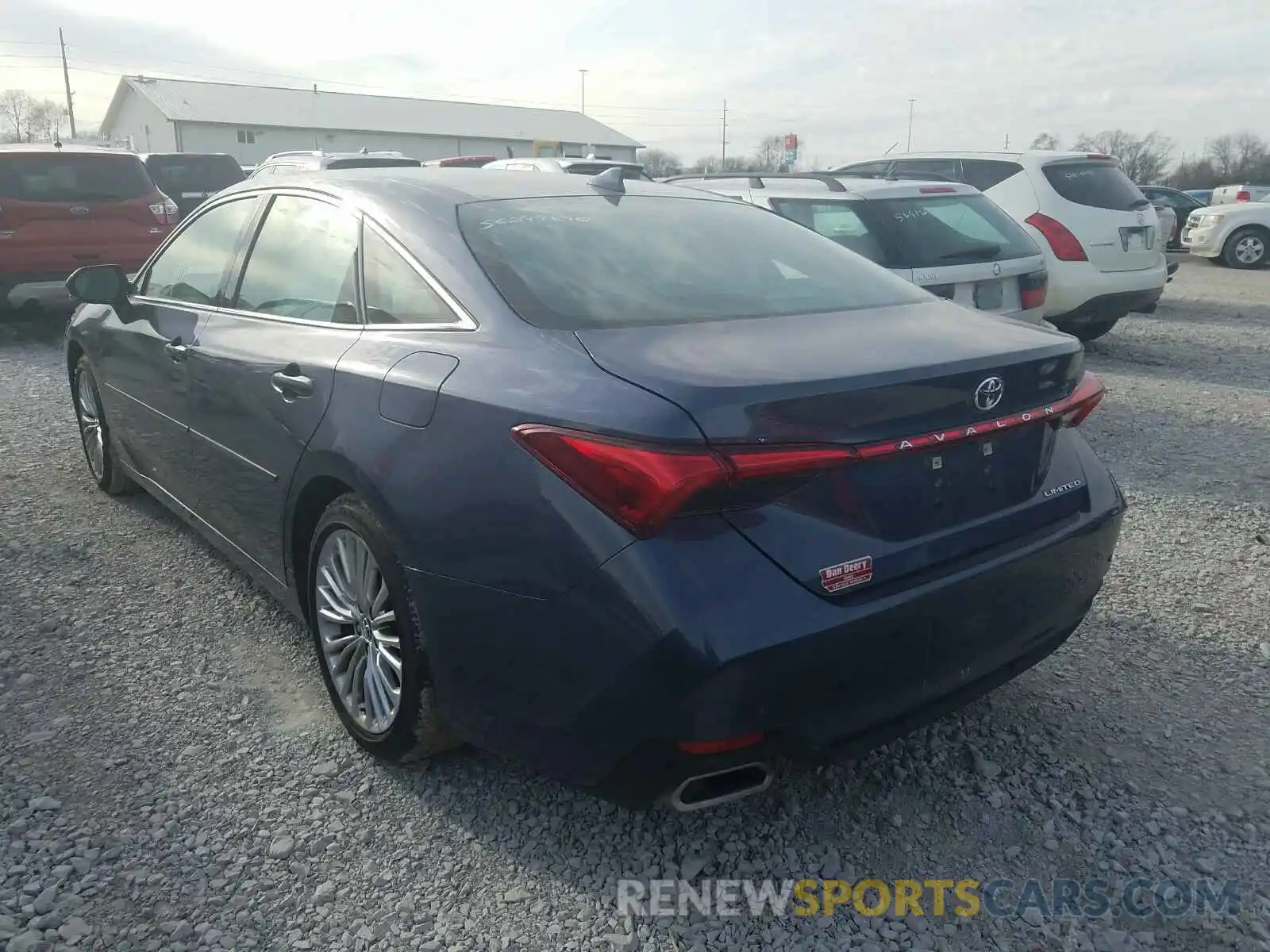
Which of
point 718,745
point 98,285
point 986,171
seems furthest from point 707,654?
point 986,171

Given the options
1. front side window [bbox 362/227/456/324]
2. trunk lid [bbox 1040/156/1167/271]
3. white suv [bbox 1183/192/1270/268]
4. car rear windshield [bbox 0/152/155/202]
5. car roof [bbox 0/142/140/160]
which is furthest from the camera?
white suv [bbox 1183/192/1270/268]

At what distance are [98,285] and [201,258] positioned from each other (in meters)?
0.63

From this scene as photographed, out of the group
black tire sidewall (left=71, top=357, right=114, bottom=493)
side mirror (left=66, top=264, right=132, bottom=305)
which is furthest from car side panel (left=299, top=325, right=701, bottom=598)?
black tire sidewall (left=71, top=357, right=114, bottom=493)

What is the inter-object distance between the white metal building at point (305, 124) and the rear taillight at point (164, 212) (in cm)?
4359

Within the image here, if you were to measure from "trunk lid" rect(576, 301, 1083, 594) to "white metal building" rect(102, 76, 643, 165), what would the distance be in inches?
2063

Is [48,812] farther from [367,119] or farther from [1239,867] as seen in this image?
[367,119]

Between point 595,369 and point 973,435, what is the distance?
0.87 meters

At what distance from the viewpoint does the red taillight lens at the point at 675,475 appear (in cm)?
198

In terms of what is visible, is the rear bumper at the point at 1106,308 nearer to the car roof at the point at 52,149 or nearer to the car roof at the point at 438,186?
the car roof at the point at 438,186

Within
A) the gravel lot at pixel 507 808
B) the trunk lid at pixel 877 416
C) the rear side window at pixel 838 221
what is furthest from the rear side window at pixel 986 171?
the trunk lid at pixel 877 416

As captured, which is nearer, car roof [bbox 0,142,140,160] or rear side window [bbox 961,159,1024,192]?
rear side window [bbox 961,159,1024,192]

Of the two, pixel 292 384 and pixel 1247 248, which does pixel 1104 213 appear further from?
pixel 1247 248

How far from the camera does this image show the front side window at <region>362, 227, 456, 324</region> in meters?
2.68

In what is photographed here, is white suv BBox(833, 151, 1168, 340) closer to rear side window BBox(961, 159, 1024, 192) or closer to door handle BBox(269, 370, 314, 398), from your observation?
rear side window BBox(961, 159, 1024, 192)
